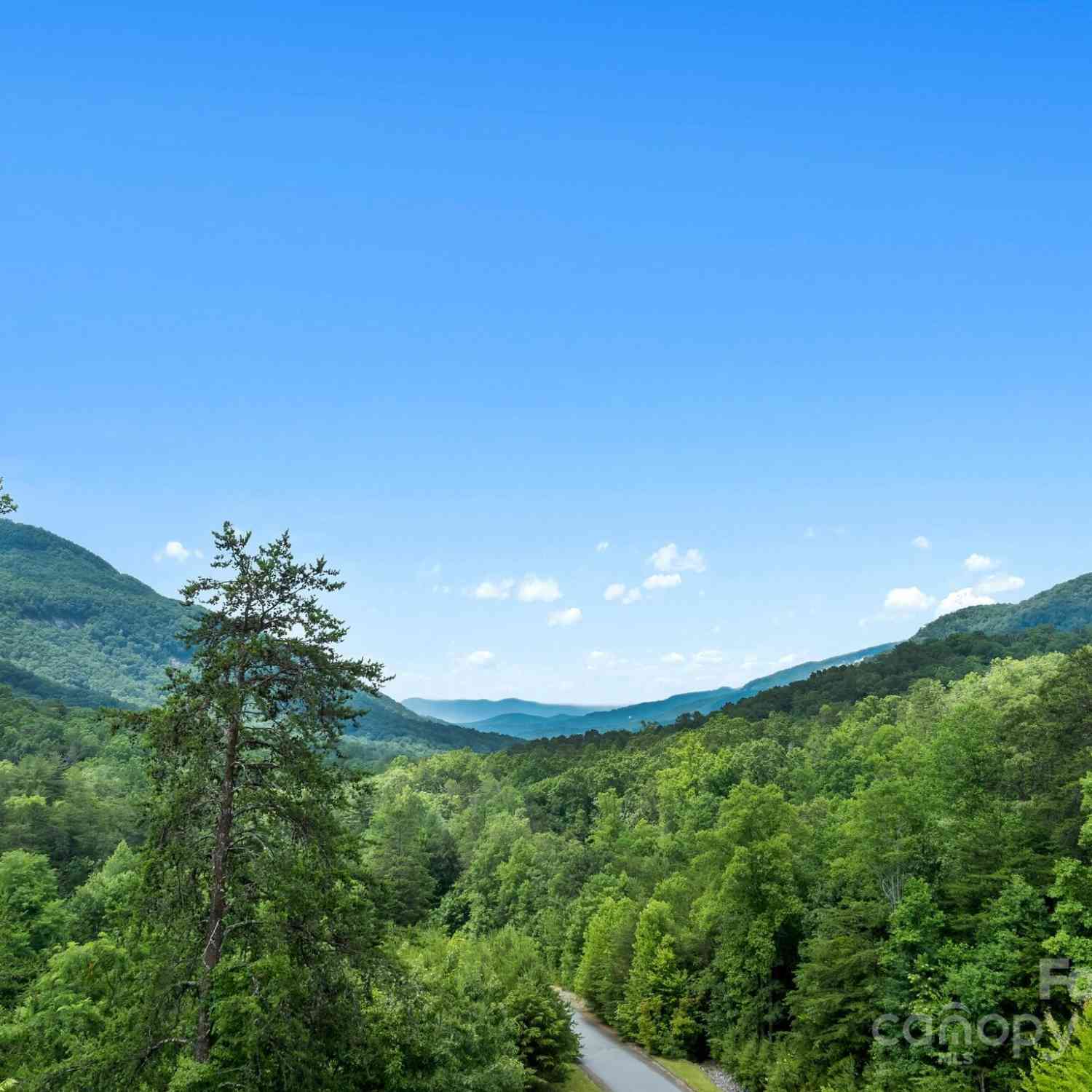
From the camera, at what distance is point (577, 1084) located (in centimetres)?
3503

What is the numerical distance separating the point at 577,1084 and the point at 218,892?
29.7 metres

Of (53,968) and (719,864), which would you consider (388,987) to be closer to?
(53,968)

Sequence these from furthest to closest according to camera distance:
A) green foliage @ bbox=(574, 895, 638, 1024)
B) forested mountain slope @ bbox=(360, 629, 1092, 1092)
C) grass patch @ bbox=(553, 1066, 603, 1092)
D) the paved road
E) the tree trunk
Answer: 1. green foliage @ bbox=(574, 895, 638, 1024)
2. the paved road
3. grass patch @ bbox=(553, 1066, 603, 1092)
4. forested mountain slope @ bbox=(360, 629, 1092, 1092)
5. the tree trunk

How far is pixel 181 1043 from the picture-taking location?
12.7 metres

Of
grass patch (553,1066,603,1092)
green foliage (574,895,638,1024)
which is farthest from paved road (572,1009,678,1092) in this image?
green foliage (574,895,638,1024)

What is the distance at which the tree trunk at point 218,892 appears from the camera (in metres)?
12.6

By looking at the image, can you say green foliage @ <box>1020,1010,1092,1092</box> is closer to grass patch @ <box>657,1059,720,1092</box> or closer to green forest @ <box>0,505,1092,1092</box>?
green forest @ <box>0,505,1092,1092</box>

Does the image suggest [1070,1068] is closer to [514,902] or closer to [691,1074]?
[691,1074]

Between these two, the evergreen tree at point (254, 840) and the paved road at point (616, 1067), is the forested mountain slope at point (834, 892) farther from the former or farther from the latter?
the evergreen tree at point (254, 840)

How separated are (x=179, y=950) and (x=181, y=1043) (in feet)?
5.11

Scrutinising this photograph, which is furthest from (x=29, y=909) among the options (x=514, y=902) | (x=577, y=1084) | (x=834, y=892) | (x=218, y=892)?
(x=834, y=892)

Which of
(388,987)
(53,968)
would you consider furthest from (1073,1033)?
(53,968)

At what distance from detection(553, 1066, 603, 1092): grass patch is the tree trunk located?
26170 mm

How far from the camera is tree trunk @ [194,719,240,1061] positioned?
1258 cm
